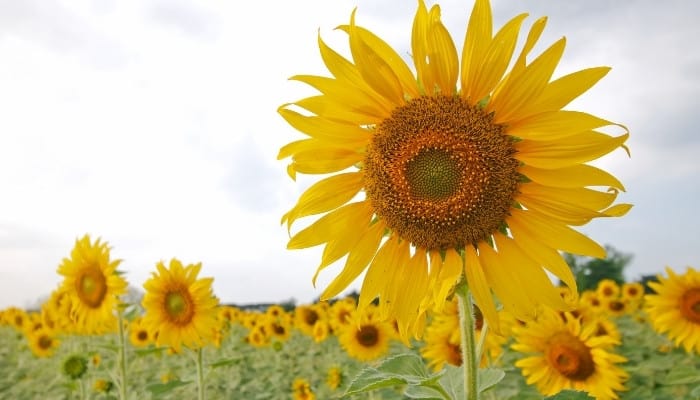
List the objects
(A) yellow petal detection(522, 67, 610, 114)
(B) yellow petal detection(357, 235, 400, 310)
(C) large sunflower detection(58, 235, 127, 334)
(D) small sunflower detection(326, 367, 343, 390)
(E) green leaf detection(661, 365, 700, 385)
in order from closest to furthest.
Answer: (A) yellow petal detection(522, 67, 610, 114) < (B) yellow petal detection(357, 235, 400, 310) < (E) green leaf detection(661, 365, 700, 385) < (C) large sunflower detection(58, 235, 127, 334) < (D) small sunflower detection(326, 367, 343, 390)

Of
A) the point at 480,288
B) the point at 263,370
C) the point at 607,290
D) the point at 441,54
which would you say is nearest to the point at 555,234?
the point at 480,288

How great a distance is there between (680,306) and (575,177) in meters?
5.29

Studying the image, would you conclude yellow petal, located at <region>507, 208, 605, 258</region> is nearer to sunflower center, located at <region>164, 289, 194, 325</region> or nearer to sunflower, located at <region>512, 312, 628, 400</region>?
sunflower, located at <region>512, 312, 628, 400</region>

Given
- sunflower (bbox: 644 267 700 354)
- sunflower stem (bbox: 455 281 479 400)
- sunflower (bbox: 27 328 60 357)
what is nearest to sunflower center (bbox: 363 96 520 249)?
sunflower stem (bbox: 455 281 479 400)

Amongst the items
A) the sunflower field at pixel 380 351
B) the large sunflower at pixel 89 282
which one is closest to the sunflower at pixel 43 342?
the sunflower field at pixel 380 351

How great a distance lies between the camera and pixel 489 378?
7.94 ft

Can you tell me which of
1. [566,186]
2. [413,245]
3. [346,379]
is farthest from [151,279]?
[566,186]

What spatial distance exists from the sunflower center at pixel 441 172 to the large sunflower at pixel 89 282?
4.52 meters

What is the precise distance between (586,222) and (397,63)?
2.95ft

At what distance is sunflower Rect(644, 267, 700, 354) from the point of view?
21.6ft

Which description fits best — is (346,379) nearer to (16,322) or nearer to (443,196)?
(443,196)

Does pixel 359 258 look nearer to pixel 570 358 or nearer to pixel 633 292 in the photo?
pixel 570 358

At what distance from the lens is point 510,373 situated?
24.8 ft

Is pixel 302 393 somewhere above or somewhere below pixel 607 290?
below
